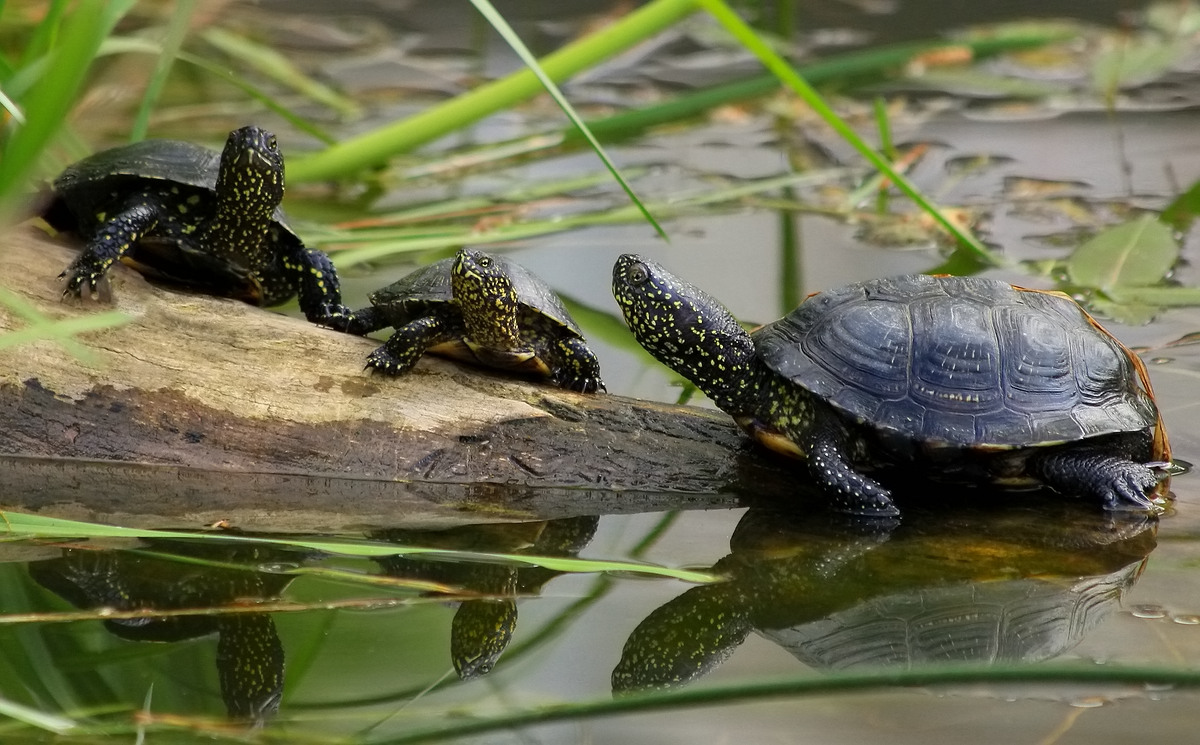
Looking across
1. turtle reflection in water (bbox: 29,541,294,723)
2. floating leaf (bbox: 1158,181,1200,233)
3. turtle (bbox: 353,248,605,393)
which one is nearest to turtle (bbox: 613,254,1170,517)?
turtle (bbox: 353,248,605,393)

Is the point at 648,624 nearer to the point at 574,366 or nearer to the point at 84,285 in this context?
the point at 574,366

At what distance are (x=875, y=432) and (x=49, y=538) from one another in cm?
189

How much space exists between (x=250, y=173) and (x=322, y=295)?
1.37 ft

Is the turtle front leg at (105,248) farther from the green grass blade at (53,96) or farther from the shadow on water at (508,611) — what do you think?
the green grass blade at (53,96)

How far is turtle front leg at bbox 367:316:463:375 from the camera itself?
9.14 ft

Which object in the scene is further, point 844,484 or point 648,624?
point 844,484

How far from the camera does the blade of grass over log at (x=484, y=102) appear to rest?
3623 mm

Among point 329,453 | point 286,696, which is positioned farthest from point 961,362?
point 286,696

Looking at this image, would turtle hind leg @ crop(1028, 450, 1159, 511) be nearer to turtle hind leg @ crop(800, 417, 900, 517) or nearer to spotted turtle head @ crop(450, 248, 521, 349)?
turtle hind leg @ crop(800, 417, 900, 517)

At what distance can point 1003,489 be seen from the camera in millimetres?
2869

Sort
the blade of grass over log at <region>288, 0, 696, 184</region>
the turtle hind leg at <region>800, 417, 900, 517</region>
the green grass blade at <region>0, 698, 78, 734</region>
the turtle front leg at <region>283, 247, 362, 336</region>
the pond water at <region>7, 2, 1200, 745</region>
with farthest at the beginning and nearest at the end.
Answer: the blade of grass over log at <region>288, 0, 696, 184</region>
the turtle front leg at <region>283, 247, 362, 336</region>
the turtle hind leg at <region>800, 417, 900, 517</region>
the pond water at <region>7, 2, 1200, 745</region>
the green grass blade at <region>0, 698, 78, 734</region>

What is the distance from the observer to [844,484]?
2625 millimetres

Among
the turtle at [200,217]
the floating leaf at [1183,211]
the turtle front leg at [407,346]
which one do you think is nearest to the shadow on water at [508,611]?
the turtle front leg at [407,346]

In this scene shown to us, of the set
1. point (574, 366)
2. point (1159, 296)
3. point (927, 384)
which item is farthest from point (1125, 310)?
point (574, 366)
